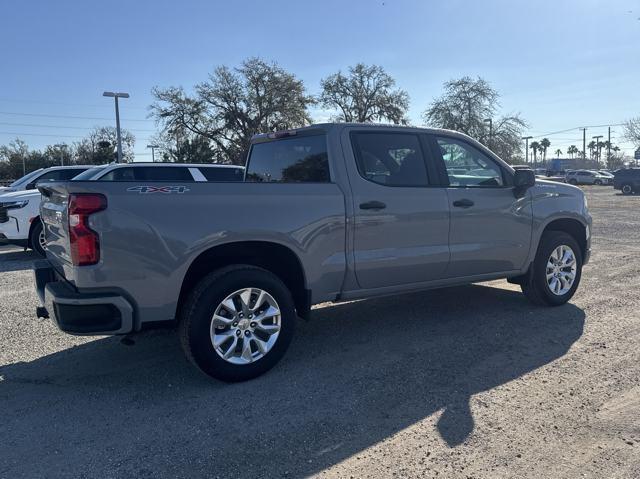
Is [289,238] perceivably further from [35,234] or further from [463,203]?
[35,234]

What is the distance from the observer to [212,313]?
376 cm

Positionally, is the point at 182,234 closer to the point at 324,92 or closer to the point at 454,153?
the point at 454,153

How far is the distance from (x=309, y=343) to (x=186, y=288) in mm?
1415

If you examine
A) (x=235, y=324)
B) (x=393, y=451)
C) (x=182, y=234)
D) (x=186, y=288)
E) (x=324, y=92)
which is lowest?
(x=393, y=451)

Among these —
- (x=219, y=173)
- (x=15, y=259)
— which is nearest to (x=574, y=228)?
(x=219, y=173)

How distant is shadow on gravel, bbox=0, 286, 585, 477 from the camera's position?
2.98 metres

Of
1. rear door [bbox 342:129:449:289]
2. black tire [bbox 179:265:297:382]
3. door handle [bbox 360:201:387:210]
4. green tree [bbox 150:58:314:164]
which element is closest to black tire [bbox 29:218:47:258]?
black tire [bbox 179:265:297:382]

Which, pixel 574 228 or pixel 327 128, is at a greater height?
pixel 327 128

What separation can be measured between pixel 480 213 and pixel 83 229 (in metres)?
3.58

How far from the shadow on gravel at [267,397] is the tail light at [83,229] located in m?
1.06

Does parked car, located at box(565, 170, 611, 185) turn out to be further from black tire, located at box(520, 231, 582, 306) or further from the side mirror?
the side mirror

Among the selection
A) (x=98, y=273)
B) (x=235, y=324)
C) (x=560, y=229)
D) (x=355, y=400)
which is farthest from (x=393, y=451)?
(x=560, y=229)

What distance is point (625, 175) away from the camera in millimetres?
36812

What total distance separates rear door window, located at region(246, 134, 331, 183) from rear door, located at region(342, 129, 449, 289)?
0.80 ft
